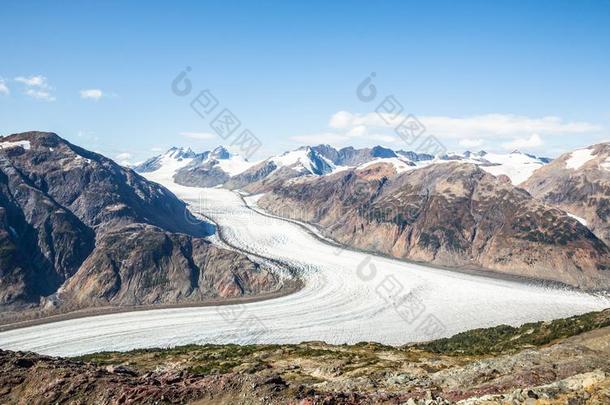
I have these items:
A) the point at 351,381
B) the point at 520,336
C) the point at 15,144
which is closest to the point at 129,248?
the point at 15,144

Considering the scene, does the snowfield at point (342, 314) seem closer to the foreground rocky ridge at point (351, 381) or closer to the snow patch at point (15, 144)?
the foreground rocky ridge at point (351, 381)

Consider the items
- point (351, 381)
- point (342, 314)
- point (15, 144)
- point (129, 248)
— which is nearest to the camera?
point (351, 381)

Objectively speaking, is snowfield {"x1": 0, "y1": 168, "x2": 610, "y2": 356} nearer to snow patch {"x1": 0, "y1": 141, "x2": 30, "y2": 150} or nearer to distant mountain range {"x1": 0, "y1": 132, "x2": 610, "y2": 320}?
distant mountain range {"x1": 0, "y1": 132, "x2": 610, "y2": 320}

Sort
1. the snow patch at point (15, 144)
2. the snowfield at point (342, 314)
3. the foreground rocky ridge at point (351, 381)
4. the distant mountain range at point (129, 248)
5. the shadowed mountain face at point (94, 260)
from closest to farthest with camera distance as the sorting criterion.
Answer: the foreground rocky ridge at point (351, 381)
the snowfield at point (342, 314)
the shadowed mountain face at point (94, 260)
the distant mountain range at point (129, 248)
the snow patch at point (15, 144)

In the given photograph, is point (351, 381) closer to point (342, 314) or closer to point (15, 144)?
point (342, 314)

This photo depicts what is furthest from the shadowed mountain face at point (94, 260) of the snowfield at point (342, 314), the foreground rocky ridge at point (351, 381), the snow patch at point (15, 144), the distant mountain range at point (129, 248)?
the foreground rocky ridge at point (351, 381)

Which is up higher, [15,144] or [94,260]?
[15,144]

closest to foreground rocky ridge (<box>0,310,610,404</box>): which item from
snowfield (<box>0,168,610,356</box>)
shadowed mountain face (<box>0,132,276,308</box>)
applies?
snowfield (<box>0,168,610,356</box>)

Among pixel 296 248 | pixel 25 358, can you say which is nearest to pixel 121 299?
pixel 296 248
